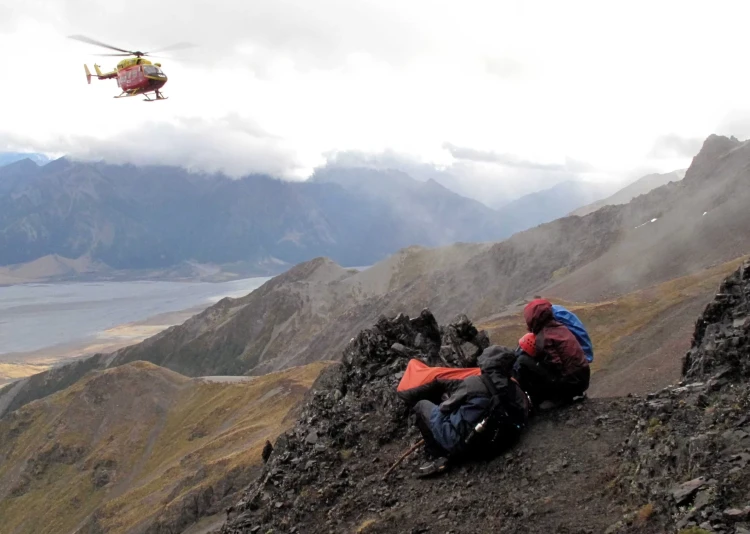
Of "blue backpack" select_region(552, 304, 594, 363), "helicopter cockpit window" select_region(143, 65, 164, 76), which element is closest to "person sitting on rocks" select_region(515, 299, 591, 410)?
"blue backpack" select_region(552, 304, 594, 363)

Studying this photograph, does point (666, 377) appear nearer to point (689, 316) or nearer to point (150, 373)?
point (689, 316)

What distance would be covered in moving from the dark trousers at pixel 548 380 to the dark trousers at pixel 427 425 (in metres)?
2.39

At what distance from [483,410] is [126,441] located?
109241 mm

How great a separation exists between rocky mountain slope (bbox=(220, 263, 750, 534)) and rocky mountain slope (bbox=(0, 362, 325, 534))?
39.8 meters

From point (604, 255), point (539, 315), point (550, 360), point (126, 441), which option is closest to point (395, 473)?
point (550, 360)

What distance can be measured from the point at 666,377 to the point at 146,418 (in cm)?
10573

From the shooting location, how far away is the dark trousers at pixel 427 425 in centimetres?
1407

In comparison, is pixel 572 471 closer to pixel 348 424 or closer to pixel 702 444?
pixel 702 444

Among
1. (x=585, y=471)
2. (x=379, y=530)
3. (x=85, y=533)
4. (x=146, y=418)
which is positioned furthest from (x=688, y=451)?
(x=146, y=418)

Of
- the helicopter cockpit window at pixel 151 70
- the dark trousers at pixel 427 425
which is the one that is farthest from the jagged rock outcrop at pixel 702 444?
the helicopter cockpit window at pixel 151 70

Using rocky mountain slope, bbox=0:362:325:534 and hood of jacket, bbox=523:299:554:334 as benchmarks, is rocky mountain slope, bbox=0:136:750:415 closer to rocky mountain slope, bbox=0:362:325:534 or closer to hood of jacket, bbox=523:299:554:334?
hood of jacket, bbox=523:299:554:334

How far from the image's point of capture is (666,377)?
33500mm

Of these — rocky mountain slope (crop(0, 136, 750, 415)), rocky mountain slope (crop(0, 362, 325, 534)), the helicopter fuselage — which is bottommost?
rocky mountain slope (crop(0, 362, 325, 534))

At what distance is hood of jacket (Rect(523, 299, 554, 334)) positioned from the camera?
46.0 feet
